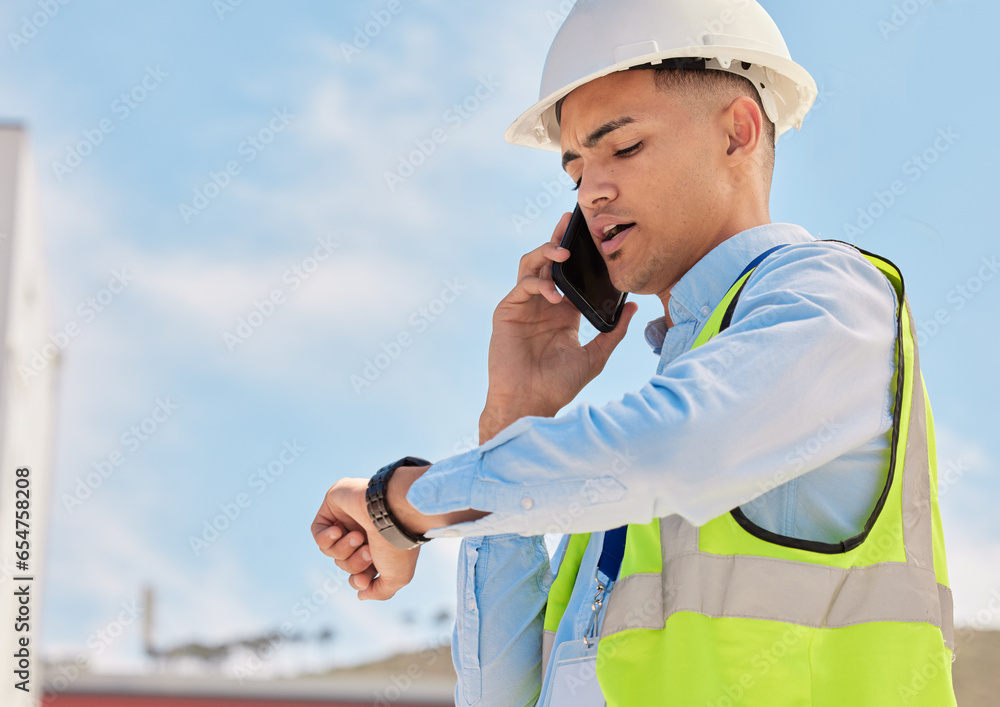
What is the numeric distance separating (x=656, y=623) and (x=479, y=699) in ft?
2.86

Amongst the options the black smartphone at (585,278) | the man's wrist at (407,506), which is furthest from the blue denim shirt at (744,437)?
the black smartphone at (585,278)

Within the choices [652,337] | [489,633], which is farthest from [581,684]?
[652,337]

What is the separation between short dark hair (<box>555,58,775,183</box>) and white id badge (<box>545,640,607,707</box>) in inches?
59.6

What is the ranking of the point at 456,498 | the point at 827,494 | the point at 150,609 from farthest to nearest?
the point at 150,609 < the point at 827,494 < the point at 456,498

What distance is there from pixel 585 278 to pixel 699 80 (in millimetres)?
778

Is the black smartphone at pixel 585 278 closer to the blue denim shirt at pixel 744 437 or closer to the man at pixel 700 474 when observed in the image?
the man at pixel 700 474

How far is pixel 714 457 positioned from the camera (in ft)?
4.91

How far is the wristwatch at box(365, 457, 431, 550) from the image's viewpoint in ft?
6.43

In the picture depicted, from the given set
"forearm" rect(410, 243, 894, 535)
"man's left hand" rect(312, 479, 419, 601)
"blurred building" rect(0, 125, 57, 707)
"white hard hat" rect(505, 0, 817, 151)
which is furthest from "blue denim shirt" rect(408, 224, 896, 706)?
"blurred building" rect(0, 125, 57, 707)

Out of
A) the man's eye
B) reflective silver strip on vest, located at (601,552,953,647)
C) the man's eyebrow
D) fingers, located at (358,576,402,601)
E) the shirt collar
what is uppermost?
the man's eyebrow

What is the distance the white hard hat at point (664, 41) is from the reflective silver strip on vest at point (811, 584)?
43.2 inches

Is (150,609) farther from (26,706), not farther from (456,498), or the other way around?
(456,498)

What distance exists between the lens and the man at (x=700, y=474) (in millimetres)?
1559
